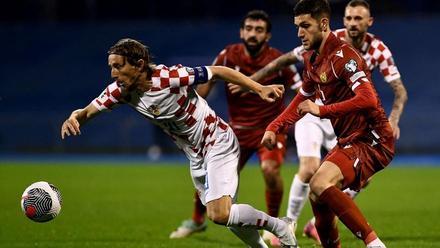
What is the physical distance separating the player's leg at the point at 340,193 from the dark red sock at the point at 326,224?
386 millimetres

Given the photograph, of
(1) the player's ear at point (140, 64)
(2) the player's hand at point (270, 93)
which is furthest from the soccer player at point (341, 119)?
(1) the player's ear at point (140, 64)

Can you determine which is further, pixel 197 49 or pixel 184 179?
pixel 197 49

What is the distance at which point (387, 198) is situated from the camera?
590 inches

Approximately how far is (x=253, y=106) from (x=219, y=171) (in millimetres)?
2879

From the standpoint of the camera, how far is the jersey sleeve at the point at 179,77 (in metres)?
7.32

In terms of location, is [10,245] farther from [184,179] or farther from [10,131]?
[10,131]

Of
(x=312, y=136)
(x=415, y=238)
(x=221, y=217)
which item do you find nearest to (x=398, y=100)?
(x=312, y=136)

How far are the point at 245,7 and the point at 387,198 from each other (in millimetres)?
16860

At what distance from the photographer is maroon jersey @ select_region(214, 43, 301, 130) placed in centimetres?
1027

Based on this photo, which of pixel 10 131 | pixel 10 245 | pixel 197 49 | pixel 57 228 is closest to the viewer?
pixel 10 245

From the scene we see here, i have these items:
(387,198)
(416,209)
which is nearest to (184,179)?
(387,198)

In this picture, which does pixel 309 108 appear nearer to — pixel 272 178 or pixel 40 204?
pixel 40 204

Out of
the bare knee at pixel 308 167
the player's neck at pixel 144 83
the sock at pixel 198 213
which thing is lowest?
the sock at pixel 198 213

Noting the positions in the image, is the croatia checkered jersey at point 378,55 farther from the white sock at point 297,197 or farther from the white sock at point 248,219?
the white sock at point 248,219
